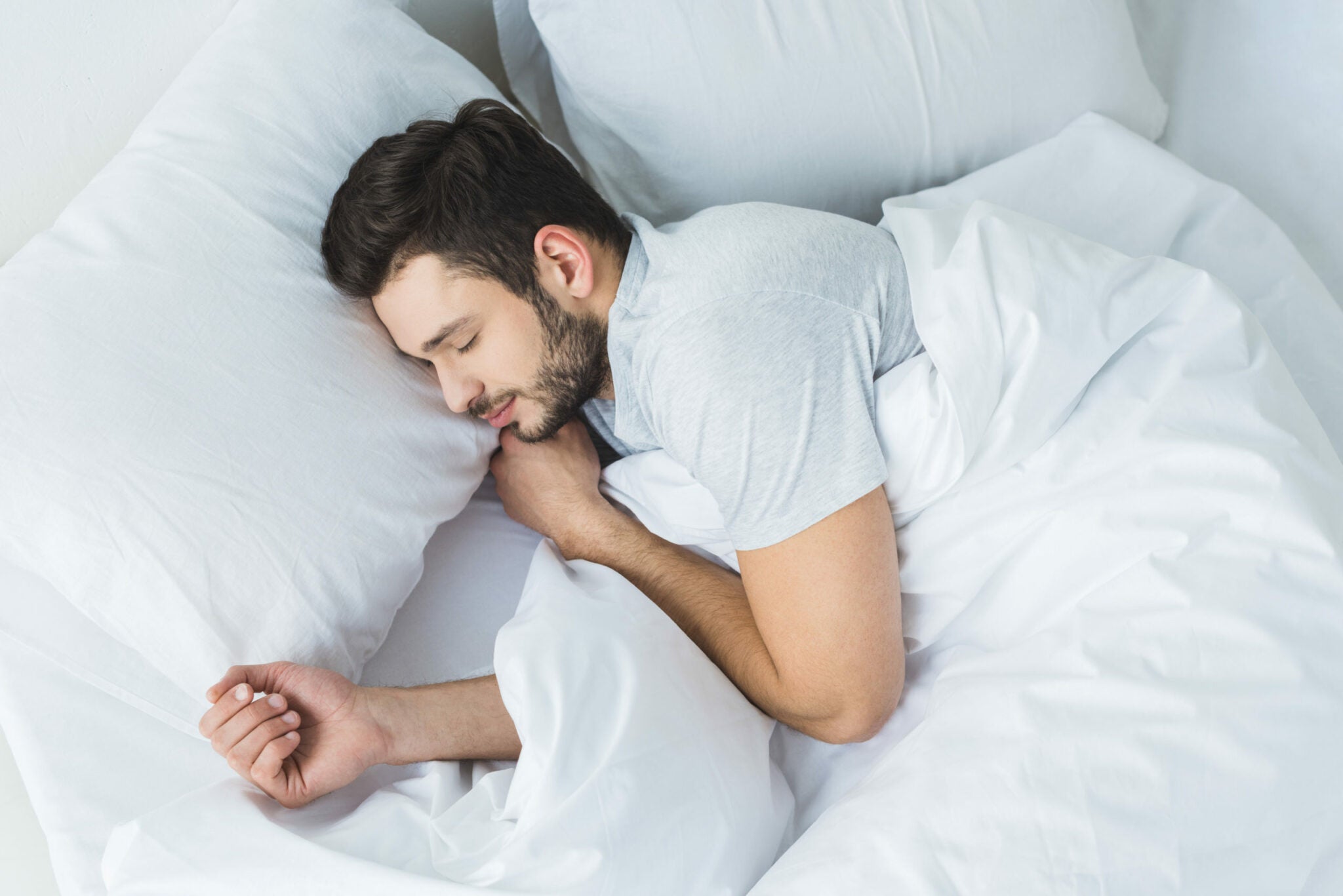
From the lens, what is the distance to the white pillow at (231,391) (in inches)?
31.5

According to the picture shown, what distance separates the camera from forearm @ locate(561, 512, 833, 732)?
95cm

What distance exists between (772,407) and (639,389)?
164 millimetres

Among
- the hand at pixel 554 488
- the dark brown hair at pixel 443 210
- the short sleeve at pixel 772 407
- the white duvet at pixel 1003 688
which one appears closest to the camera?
the white duvet at pixel 1003 688

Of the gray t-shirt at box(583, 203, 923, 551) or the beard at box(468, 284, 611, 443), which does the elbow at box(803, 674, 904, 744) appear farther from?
the beard at box(468, 284, 611, 443)

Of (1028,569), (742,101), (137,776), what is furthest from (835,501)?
(137,776)

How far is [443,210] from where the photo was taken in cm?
99

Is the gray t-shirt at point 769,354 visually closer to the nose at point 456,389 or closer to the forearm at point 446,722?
the nose at point 456,389

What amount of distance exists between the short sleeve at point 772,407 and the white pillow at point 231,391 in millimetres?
297

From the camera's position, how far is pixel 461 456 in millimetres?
1036

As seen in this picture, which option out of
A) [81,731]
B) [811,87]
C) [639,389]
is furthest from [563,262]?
[81,731]

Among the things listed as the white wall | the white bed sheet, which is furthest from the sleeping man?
the white wall

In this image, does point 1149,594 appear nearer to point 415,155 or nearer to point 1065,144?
point 1065,144

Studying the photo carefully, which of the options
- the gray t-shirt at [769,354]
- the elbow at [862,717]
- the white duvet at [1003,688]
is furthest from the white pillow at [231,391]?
the elbow at [862,717]

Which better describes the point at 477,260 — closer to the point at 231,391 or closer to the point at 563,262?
the point at 563,262
